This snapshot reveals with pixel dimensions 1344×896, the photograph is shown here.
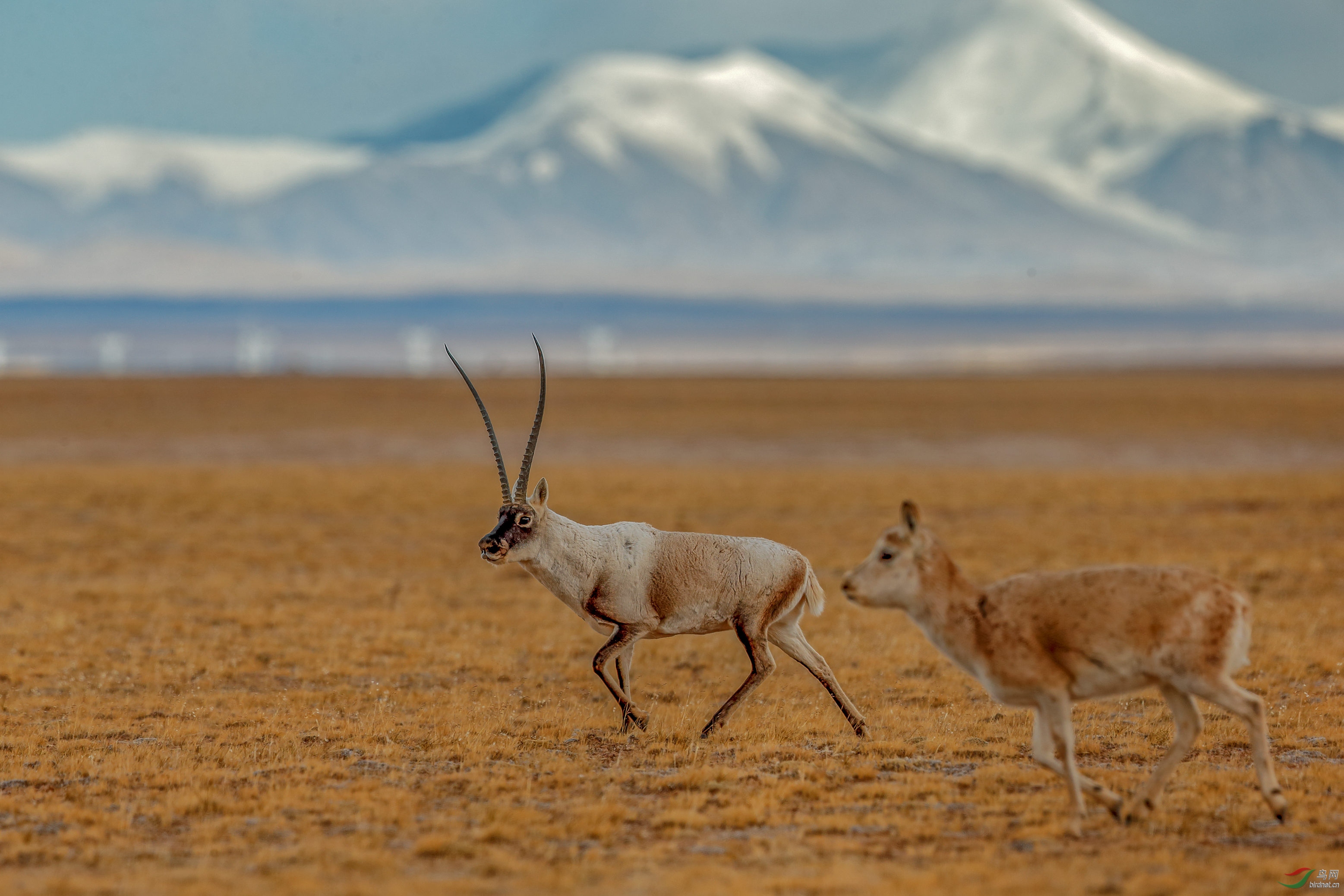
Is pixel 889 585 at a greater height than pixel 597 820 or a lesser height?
greater

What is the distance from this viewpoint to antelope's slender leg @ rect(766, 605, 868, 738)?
1256 centimetres

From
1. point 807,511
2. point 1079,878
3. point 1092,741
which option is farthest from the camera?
point 807,511

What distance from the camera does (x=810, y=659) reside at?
12602 mm

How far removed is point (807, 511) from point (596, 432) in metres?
25.1

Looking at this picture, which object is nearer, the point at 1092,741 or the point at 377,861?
the point at 377,861

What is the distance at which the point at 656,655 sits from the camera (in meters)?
16.9

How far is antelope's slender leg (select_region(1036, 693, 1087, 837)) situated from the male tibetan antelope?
2.68 meters

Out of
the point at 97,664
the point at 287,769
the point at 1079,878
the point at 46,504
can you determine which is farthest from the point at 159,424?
the point at 1079,878

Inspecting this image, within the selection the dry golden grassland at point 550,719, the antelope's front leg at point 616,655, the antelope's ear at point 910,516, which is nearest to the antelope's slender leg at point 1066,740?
the dry golden grassland at point 550,719

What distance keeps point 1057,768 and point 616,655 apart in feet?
12.5

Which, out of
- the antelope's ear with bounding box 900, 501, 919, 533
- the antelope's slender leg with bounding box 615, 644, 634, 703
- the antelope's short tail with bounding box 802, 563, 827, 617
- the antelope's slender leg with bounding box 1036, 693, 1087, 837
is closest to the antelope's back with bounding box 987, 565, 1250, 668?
the antelope's slender leg with bounding box 1036, 693, 1087, 837

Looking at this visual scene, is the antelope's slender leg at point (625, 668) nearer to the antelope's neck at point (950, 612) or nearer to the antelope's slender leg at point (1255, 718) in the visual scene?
the antelope's neck at point (950, 612)

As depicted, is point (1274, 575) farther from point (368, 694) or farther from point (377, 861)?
point (377, 861)

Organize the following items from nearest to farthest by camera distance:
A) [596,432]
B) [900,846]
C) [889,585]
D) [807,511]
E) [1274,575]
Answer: [900,846] → [889,585] → [1274,575] → [807,511] → [596,432]
